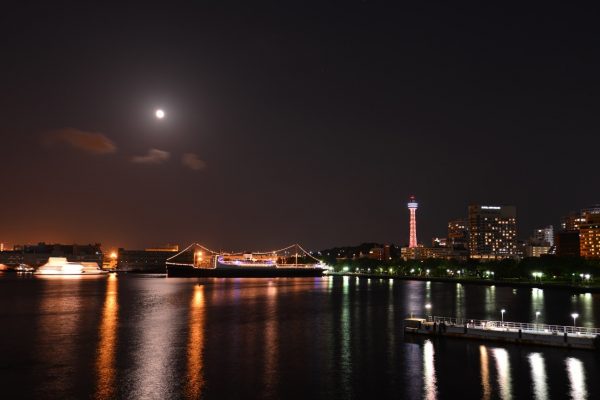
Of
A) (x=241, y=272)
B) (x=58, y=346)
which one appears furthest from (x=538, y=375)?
(x=241, y=272)

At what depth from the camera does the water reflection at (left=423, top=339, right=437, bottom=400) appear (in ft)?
74.1

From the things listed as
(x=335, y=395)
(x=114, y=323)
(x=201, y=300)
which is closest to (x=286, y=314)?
(x=114, y=323)

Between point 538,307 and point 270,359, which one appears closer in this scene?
point 270,359

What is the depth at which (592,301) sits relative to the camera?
61594 mm

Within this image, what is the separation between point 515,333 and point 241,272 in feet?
448

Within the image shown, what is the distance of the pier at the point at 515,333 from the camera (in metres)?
30.4

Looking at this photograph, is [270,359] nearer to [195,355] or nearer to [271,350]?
[271,350]

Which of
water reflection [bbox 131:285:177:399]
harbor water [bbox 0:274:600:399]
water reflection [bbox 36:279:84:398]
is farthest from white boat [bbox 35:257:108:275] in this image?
water reflection [bbox 131:285:177:399]

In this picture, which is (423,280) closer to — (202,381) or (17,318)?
(17,318)

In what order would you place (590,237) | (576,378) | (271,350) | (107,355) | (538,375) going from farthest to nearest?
(590,237) < (271,350) < (107,355) < (538,375) < (576,378)

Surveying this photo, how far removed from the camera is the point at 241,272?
165 metres

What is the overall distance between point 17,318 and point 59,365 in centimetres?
2228

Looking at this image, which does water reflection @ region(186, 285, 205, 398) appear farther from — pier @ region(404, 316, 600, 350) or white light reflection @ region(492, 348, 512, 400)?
pier @ region(404, 316, 600, 350)

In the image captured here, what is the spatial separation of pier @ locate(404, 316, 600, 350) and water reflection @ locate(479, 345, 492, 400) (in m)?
2.01
